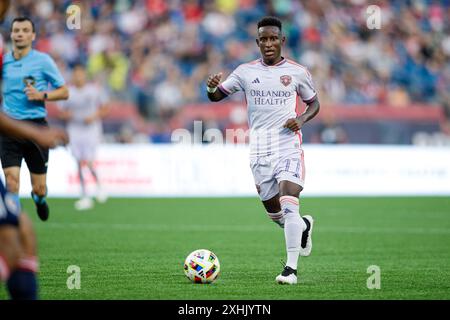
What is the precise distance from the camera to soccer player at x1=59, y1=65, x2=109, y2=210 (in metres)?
20.2

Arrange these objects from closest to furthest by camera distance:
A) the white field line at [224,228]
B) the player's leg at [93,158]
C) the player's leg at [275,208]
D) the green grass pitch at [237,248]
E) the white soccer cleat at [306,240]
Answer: the green grass pitch at [237,248] < the player's leg at [275,208] < the white soccer cleat at [306,240] < the white field line at [224,228] < the player's leg at [93,158]

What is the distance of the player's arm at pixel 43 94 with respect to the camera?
1126cm

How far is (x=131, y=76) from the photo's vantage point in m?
25.9

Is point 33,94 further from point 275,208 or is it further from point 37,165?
point 275,208

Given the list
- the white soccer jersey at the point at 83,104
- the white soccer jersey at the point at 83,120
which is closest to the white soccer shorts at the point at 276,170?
the white soccer jersey at the point at 83,120

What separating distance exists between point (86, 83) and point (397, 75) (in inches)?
458

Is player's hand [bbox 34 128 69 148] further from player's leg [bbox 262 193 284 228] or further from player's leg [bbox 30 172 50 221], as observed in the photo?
player's leg [bbox 30 172 50 221]

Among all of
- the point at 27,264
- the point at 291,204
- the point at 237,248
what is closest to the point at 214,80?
the point at 291,204

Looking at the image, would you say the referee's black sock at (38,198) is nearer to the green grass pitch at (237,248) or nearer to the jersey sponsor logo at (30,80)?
the green grass pitch at (237,248)

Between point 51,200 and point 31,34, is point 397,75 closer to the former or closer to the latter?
point 51,200

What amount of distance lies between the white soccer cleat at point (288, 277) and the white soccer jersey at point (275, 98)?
1305 millimetres

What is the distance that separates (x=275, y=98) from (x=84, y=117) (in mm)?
11633

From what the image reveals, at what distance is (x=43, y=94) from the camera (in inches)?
447
